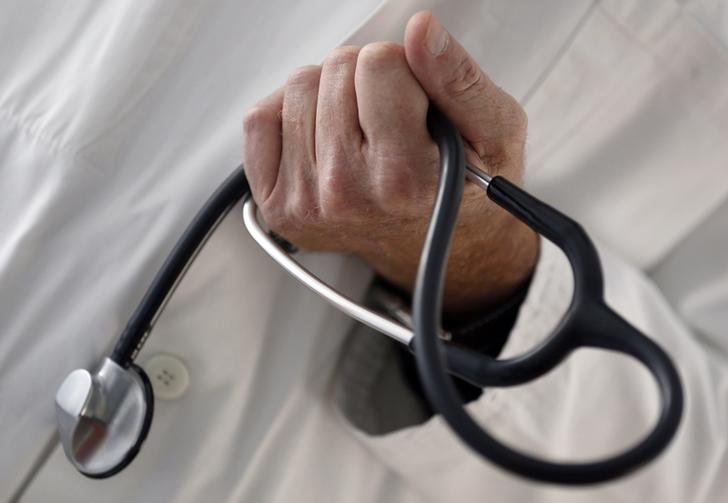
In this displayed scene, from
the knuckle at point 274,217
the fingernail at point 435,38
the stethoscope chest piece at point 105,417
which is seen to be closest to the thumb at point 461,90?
the fingernail at point 435,38

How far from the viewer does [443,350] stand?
0.85 feet

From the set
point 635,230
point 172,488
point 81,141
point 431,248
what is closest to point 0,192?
point 81,141

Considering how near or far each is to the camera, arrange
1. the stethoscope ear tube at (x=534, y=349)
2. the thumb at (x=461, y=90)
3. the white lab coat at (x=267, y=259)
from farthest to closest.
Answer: the white lab coat at (x=267, y=259)
the thumb at (x=461, y=90)
the stethoscope ear tube at (x=534, y=349)

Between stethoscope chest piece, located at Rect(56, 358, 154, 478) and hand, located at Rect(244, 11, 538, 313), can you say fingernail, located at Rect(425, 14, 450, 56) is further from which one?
stethoscope chest piece, located at Rect(56, 358, 154, 478)

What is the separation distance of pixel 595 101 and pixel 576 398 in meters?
0.19

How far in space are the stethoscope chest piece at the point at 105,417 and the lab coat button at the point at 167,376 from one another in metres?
0.04

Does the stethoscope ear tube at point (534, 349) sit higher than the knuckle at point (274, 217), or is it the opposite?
the stethoscope ear tube at point (534, 349)

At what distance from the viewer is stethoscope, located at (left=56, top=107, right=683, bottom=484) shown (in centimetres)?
22

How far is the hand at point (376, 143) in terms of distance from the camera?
330 millimetres

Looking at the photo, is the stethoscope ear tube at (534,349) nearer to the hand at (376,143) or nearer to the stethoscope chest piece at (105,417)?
the hand at (376,143)

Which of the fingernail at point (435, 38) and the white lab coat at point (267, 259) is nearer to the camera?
the fingernail at point (435, 38)

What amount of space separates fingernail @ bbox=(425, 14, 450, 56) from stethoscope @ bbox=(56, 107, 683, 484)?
31 millimetres

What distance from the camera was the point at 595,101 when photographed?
1.64ft

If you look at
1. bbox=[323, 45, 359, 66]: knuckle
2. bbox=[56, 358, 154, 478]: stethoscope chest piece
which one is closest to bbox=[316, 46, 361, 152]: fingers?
bbox=[323, 45, 359, 66]: knuckle
